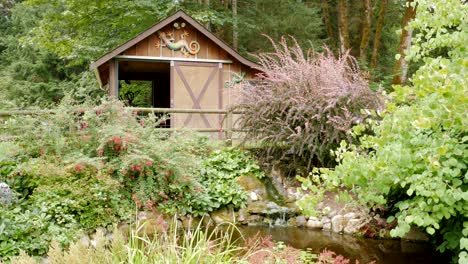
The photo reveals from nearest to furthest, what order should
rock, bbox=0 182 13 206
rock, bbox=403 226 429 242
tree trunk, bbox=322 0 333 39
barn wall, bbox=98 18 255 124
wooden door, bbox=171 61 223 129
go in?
rock, bbox=0 182 13 206 → rock, bbox=403 226 429 242 → barn wall, bbox=98 18 255 124 → wooden door, bbox=171 61 223 129 → tree trunk, bbox=322 0 333 39

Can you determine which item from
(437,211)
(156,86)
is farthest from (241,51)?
(437,211)

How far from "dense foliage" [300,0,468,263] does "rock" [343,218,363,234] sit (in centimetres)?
244

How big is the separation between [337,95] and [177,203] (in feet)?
10.7

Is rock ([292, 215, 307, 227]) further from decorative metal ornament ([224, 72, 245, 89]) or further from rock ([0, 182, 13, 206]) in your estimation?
decorative metal ornament ([224, 72, 245, 89])

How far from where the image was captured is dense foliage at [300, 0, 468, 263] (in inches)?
114

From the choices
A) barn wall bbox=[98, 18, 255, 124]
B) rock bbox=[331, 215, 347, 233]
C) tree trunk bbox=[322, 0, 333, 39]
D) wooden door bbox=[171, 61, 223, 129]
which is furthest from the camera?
tree trunk bbox=[322, 0, 333, 39]

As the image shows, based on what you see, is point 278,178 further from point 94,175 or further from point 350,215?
point 94,175

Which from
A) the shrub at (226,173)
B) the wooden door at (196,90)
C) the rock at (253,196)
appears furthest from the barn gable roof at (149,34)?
the rock at (253,196)

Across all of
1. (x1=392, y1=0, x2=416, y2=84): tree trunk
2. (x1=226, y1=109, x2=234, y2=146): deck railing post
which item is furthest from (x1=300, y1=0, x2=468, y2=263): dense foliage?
(x1=392, y1=0, x2=416, y2=84): tree trunk

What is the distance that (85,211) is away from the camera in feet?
19.2

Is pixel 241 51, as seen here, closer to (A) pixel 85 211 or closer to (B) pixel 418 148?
(A) pixel 85 211

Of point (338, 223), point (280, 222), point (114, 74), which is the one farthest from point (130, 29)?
point (338, 223)

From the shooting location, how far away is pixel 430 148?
10.6 feet

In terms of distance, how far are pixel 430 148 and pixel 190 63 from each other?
377 inches
